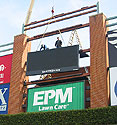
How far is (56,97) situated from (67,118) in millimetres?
3380

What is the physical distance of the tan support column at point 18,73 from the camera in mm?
25531

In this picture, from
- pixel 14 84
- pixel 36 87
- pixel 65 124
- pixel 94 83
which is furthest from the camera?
pixel 14 84

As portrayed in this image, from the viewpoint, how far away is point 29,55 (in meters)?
25.9

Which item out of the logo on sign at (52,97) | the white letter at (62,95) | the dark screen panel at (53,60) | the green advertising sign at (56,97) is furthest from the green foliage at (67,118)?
the dark screen panel at (53,60)

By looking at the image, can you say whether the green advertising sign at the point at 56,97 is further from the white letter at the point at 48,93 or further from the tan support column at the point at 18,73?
the tan support column at the point at 18,73

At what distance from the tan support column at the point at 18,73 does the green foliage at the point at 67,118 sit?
7.21 feet

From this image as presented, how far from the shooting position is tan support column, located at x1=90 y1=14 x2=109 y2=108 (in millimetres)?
20991

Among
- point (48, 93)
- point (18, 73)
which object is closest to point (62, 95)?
point (48, 93)

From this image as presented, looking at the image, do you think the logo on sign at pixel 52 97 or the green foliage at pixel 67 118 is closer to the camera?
the green foliage at pixel 67 118

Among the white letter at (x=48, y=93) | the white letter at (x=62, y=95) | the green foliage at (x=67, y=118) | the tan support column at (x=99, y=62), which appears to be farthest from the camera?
the white letter at (x=48, y=93)

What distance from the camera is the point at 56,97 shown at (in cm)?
2320

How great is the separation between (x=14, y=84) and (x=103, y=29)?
902 centimetres

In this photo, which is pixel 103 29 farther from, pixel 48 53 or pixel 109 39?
pixel 48 53

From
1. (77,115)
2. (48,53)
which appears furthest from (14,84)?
(77,115)
